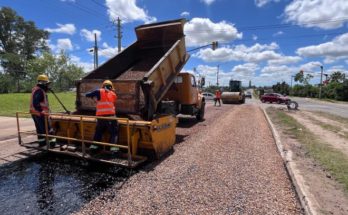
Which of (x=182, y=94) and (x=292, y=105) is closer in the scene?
(x=182, y=94)

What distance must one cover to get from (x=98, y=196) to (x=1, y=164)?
9.90 ft

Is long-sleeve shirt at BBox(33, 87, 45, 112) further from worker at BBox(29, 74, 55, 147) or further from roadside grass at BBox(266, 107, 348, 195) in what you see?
roadside grass at BBox(266, 107, 348, 195)

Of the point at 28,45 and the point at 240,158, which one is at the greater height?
the point at 28,45

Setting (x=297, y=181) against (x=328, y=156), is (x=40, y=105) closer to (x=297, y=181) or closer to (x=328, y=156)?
(x=297, y=181)

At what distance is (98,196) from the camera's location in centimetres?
431

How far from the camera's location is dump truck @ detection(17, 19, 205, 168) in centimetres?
593

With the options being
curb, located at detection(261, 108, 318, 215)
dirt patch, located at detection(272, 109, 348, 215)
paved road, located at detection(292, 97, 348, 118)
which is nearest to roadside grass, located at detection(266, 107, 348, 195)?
dirt patch, located at detection(272, 109, 348, 215)

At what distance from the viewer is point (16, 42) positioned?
199 ft

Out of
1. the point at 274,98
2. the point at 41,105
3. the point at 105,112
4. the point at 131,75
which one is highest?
the point at 131,75

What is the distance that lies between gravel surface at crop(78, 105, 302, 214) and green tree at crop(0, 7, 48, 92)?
57800 mm

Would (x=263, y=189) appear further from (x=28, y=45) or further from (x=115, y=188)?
(x=28, y=45)

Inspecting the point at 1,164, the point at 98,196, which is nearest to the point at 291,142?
the point at 98,196

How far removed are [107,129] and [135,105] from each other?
2.94ft

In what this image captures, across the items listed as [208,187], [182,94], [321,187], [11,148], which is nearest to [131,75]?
[182,94]
